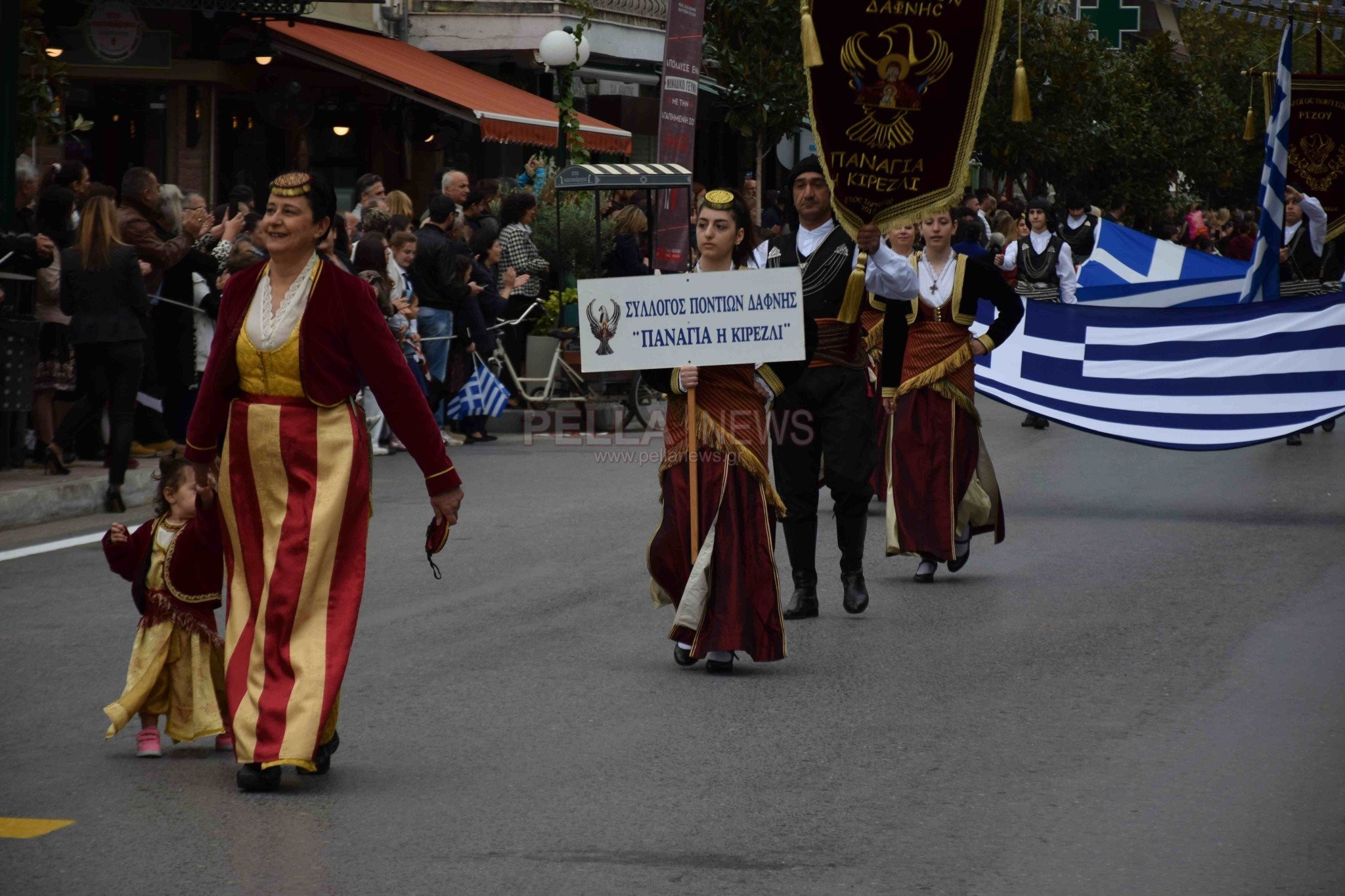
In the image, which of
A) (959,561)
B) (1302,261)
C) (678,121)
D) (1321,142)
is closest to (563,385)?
(678,121)

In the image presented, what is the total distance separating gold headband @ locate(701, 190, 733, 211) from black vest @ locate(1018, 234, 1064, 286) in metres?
11.3

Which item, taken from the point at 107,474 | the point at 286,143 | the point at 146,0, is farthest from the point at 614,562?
the point at 286,143

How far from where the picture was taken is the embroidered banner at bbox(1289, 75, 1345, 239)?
18.8m

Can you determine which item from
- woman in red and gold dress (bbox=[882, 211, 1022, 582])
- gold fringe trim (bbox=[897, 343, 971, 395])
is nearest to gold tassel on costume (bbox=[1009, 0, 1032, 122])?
woman in red and gold dress (bbox=[882, 211, 1022, 582])

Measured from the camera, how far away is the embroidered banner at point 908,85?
884 cm

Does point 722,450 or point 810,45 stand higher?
point 810,45

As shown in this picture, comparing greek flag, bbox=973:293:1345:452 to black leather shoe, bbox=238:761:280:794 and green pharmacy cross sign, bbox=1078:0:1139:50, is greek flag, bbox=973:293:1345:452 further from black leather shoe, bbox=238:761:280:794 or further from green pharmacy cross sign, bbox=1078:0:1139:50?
green pharmacy cross sign, bbox=1078:0:1139:50

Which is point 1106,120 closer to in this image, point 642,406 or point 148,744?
point 642,406

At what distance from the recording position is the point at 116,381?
11.8m

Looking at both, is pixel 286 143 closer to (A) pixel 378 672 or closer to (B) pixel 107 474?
(B) pixel 107 474

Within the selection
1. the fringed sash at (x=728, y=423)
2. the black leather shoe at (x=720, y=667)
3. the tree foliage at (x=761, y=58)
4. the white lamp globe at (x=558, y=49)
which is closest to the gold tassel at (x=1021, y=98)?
the fringed sash at (x=728, y=423)

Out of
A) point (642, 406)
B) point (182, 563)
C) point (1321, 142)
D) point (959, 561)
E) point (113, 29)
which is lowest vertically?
point (642, 406)

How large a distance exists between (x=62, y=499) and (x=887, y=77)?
5.60 m

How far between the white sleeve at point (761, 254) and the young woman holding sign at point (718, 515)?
1.30ft
